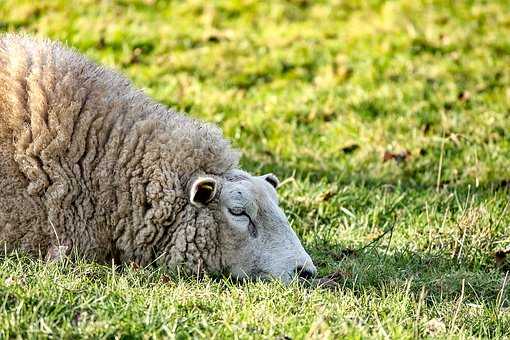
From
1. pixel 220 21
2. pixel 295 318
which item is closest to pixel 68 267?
pixel 295 318

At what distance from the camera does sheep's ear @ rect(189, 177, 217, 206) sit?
18.4 feet

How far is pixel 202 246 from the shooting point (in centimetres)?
574

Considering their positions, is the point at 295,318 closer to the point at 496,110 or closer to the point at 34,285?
the point at 34,285

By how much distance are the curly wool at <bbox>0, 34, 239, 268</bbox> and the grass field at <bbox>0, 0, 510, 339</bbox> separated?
0.81 feet

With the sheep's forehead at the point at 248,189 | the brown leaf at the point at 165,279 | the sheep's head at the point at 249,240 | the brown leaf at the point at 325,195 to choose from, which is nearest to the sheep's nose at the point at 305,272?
the sheep's head at the point at 249,240

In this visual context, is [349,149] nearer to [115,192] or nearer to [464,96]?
[464,96]

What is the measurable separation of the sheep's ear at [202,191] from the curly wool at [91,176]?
0.28 ft

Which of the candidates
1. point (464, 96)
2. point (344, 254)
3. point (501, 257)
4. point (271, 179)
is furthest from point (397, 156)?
point (271, 179)

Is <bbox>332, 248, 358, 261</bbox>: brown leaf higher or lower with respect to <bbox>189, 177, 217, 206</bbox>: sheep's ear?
lower

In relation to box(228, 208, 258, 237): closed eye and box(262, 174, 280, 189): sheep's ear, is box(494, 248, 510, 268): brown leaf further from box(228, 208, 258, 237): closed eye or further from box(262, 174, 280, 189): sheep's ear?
box(228, 208, 258, 237): closed eye

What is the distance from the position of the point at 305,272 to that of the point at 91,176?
4.58ft

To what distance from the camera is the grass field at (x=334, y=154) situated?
4.80 metres

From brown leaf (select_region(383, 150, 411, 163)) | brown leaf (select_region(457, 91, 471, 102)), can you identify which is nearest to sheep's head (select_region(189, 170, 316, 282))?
brown leaf (select_region(383, 150, 411, 163))

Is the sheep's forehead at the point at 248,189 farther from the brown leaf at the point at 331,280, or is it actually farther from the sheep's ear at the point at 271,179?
the brown leaf at the point at 331,280
